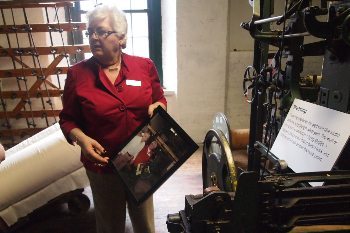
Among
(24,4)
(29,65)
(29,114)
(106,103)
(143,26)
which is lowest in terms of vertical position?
(29,114)

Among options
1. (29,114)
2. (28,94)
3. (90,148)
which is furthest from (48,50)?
(90,148)

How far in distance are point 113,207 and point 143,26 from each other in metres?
2.58

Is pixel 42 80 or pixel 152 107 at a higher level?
pixel 152 107

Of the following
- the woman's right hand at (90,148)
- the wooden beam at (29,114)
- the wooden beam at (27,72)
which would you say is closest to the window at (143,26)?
the wooden beam at (27,72)

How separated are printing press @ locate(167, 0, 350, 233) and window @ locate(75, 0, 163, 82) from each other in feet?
7.19

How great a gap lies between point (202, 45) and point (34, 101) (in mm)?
1805

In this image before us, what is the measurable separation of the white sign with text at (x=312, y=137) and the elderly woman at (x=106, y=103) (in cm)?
54

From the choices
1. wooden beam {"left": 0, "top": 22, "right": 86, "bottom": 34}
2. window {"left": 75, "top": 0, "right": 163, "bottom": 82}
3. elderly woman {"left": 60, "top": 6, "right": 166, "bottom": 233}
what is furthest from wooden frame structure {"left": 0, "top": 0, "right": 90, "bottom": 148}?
elderly woman {"left": 60, "top": 6, "right": 166, "bottom": 233}

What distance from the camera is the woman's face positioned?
3.72 ft

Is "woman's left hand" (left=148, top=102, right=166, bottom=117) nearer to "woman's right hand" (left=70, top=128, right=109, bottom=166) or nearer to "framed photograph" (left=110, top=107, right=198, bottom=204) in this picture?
"framed photograph" (left=110, top=107, right=198, bottom=204)

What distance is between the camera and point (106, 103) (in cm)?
116

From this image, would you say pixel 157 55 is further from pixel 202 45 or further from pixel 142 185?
pixel 142 185

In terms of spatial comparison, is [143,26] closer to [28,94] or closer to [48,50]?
[48,50]

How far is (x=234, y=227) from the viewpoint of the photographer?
23.8 inches
